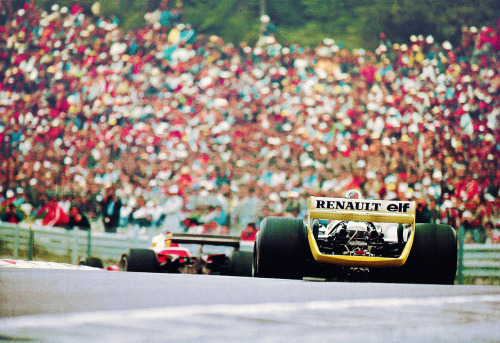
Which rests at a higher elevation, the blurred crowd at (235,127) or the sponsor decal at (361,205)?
the blurred crowd at (235,127)

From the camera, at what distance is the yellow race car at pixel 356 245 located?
5.25m

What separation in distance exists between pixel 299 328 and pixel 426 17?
12.8 m

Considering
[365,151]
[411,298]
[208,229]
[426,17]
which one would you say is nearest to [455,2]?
[426,17]

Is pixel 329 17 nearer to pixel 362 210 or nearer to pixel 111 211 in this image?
pixel 111 211

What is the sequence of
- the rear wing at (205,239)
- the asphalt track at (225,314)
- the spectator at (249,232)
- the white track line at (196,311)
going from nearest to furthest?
1. the asphalt track at (225,314)
2. the white track line at (196,311)
3. the rear wing at (205,239)
4. the spectator at (249,232)

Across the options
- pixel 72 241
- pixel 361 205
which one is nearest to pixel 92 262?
pixel 72 241

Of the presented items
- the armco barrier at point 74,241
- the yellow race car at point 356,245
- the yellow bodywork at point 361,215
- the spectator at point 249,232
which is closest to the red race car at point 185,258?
the armco barrier at point 74,241

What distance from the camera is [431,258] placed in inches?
209

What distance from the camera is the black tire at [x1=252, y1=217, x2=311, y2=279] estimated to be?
527cm

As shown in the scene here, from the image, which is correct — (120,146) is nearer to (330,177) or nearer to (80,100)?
(80,100)

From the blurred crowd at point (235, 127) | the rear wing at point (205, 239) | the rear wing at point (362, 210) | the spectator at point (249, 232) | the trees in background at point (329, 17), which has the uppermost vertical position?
the trees in background at point (329, 17)

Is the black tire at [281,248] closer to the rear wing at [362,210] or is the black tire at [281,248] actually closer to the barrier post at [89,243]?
the rear wing at [362,210]

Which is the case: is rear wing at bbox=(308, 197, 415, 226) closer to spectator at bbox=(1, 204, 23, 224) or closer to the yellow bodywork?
the yellow bodywork

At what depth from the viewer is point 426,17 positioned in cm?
1405
